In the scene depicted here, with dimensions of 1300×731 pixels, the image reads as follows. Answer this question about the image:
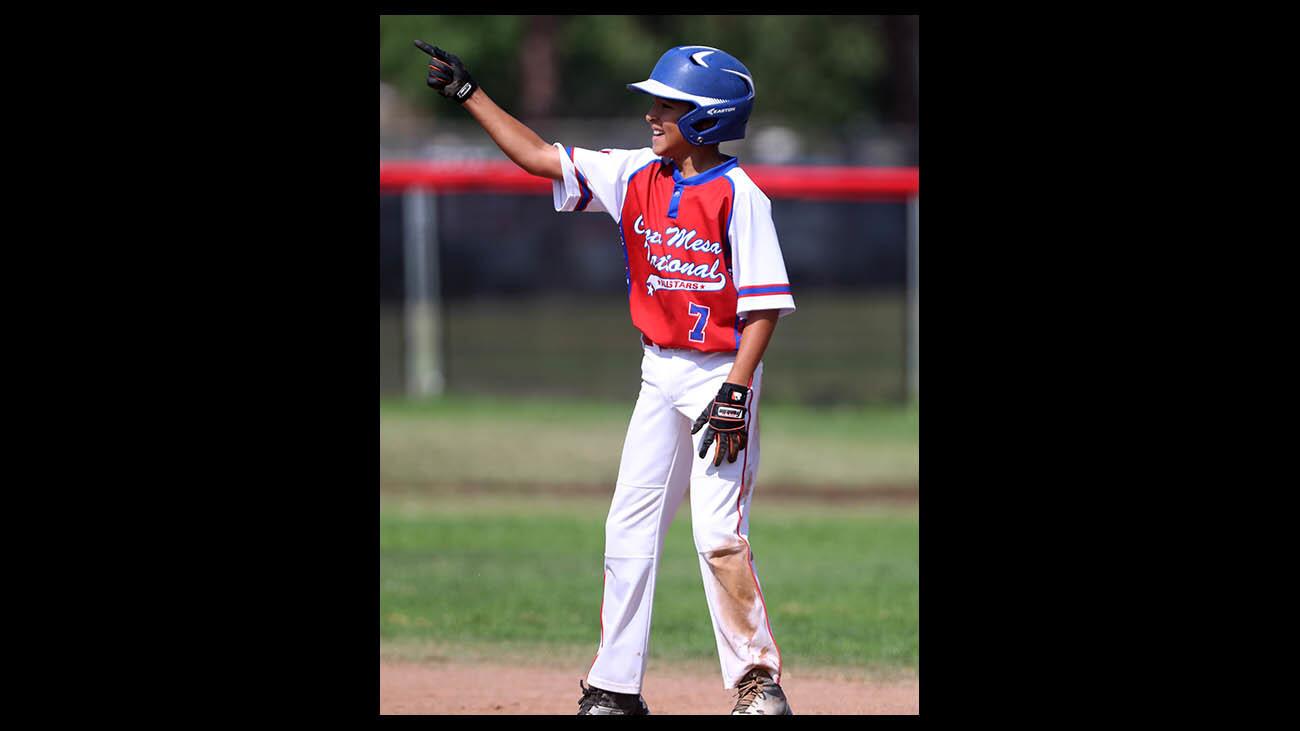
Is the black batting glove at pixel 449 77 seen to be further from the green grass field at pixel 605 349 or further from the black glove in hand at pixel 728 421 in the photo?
the green grass field at pixel 605 349

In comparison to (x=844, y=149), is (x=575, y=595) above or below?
below

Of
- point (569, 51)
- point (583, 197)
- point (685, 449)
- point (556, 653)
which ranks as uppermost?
point (569, 51)

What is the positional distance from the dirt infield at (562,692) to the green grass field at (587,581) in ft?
A: 0.92

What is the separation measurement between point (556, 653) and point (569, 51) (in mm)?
41293

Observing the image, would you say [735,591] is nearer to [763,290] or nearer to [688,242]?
[763,290]

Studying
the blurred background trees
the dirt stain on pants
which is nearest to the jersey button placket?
the dirt stain on pants

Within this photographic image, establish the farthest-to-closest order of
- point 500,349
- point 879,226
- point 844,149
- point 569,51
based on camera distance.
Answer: point 569,51
point 844,149
point 500,349
point 879,226

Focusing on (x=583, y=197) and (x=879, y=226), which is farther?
(x=879, y=226)

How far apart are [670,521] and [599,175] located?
111cm

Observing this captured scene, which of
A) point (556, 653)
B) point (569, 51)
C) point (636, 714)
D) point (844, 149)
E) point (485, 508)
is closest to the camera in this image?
point (636, 714)

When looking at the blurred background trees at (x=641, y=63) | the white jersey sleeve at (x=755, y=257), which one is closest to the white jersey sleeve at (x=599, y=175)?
the white jersey sleeve at (x=755, y=257)

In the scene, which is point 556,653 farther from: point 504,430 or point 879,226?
point 879,226

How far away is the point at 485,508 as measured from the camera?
10422 mm
